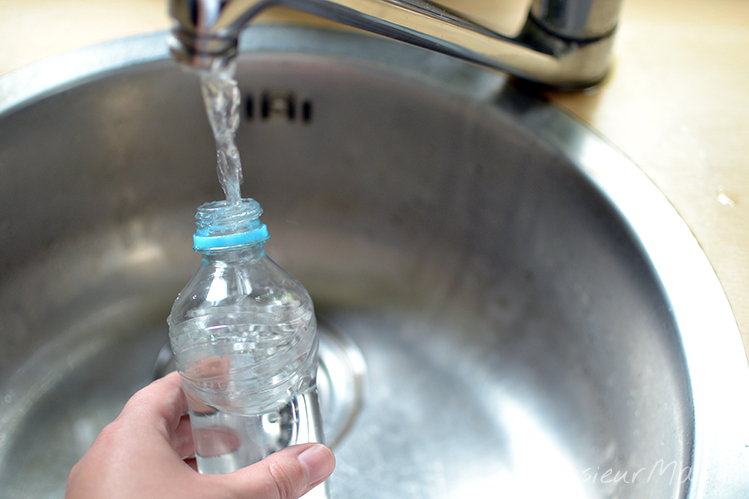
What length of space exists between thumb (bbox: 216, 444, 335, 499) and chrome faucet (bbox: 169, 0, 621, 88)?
0.28 m

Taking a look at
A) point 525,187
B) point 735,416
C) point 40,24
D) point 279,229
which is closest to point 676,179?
point 525,187

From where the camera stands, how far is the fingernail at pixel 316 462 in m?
0.45

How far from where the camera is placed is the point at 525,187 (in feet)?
2.02

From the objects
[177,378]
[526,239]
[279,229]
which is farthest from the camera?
[279,229]

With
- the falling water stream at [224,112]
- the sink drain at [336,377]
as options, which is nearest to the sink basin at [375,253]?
the sink drain at [336,377]

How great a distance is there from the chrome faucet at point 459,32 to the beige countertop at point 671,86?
0.05 m

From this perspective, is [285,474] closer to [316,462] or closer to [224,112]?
[316,462]

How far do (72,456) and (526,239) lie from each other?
1.77 feet

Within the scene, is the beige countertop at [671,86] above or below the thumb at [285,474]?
above

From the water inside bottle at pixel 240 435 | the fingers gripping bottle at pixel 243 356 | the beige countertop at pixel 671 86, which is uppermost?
the beige countertop at pixel 671 86

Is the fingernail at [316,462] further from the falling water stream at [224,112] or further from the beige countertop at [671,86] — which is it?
the beige countertop at [671,86]

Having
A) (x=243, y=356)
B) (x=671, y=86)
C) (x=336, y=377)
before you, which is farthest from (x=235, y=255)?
(x=671, y=86)

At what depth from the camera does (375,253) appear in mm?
755

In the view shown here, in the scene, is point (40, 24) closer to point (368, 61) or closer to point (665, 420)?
point (368, 61)
